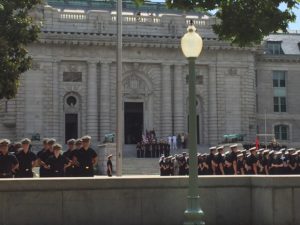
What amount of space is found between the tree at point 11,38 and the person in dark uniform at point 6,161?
602cm

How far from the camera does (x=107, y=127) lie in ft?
202

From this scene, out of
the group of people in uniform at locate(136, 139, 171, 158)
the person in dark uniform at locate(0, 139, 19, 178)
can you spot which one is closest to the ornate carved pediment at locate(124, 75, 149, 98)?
the group of people in uniform at locate(136, 139, 171, 158)

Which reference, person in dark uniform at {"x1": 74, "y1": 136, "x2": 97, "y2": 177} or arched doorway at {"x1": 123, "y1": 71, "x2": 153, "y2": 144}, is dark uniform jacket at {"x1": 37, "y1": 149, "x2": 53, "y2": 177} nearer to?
person in dark uniform at {"x1": 74, "y1": 136, "x2": 97, "y2": 177}

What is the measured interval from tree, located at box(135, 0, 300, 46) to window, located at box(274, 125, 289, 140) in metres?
56.3

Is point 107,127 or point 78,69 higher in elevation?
point 78,69

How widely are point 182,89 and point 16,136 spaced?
16604 millimetres

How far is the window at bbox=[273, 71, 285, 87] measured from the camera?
71375 mm

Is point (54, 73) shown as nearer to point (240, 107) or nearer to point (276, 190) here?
point (240, 107)

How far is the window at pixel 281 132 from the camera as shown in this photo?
7069cm

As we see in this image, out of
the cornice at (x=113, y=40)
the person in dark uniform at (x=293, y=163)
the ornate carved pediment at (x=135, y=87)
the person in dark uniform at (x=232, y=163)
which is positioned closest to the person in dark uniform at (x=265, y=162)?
the person in dark uniform at (x=293, y=163)

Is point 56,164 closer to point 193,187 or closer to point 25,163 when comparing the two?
point 25,163

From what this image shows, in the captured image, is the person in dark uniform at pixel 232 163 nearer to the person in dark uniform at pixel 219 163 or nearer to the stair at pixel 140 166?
the person in dark uniform at pixel 219 163

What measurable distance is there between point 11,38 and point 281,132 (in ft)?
168

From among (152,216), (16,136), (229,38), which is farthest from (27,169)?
(16,136)
